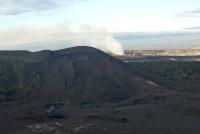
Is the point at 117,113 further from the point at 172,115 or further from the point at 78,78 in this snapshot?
the point at 78,78

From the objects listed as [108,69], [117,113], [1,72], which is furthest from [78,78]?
[117,113]

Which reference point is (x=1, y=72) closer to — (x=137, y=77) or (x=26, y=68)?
(x=26, y=68)

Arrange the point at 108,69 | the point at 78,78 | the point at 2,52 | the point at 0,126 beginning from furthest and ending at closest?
1. the point at 2,52
2. the point at 108,69
3. the point at 78,78
4. the point at 0,126

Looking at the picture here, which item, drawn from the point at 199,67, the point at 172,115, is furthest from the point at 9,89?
the point at 199,67

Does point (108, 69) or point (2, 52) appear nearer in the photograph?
point (108, 69)

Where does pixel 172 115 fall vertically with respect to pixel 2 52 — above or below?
below

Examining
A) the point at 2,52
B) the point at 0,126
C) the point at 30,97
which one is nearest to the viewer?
the point at 0,126
